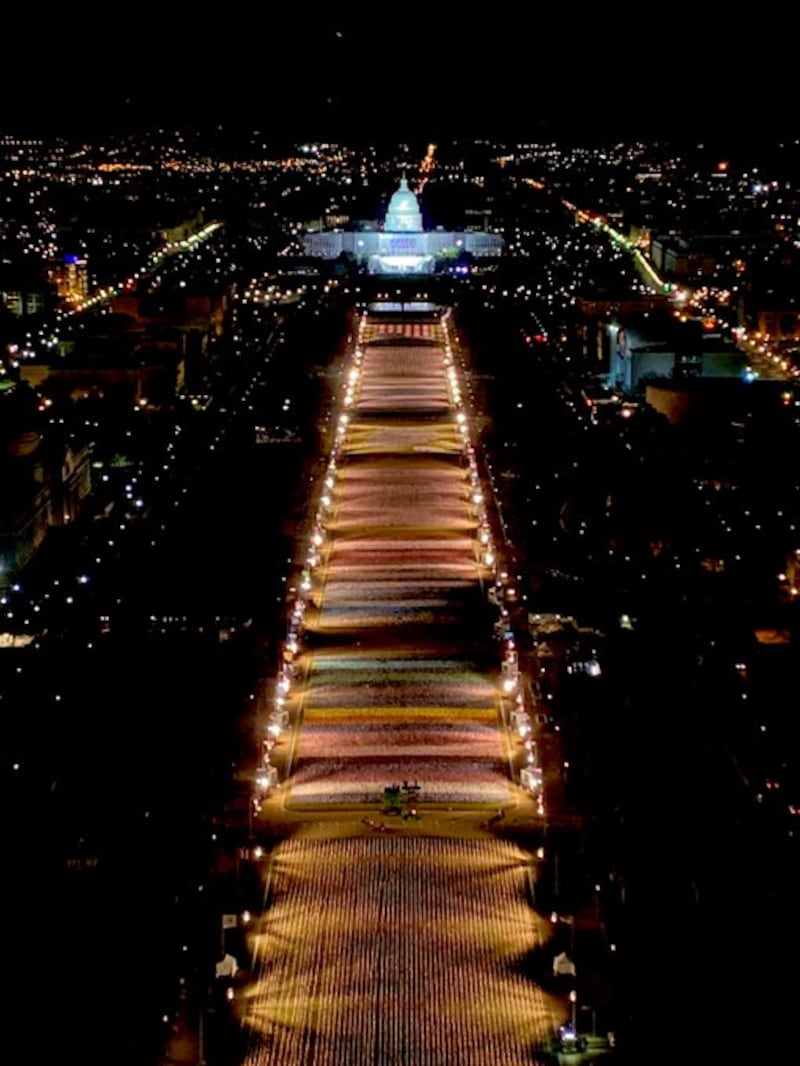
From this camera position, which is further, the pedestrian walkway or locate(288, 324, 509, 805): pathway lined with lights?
locate(288, 324, 509, 805): pathway lined with lights

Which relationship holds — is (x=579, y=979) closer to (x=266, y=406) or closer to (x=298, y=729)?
(x=298, y=729)

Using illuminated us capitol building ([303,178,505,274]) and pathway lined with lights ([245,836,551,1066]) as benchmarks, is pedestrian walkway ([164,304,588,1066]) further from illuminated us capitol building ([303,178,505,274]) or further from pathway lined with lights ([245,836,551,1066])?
illuminated us capitol building ([303,178,505,274])

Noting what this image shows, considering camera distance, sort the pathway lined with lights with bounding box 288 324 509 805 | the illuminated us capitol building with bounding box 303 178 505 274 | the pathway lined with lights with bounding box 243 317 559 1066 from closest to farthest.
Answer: the pathway lined with lights with bounding box 243 317 559 1066, the pathway lined with lights with bounding box 288 324 509 805, the illuminated us capitol building with bounding box 303 178 505 274

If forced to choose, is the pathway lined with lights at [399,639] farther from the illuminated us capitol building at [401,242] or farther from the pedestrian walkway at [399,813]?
the illuminated us capitol building at [401,242]

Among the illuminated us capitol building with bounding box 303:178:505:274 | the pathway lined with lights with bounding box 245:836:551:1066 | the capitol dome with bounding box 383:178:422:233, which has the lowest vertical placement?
the pathway lined with lights with bounding box 245:836:551:1066

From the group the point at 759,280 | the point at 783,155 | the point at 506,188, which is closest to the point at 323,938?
the point at 759,280

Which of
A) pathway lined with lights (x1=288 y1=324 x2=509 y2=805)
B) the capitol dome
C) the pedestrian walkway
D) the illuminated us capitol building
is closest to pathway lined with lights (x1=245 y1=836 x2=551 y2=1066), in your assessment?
the pedestrian walkway
